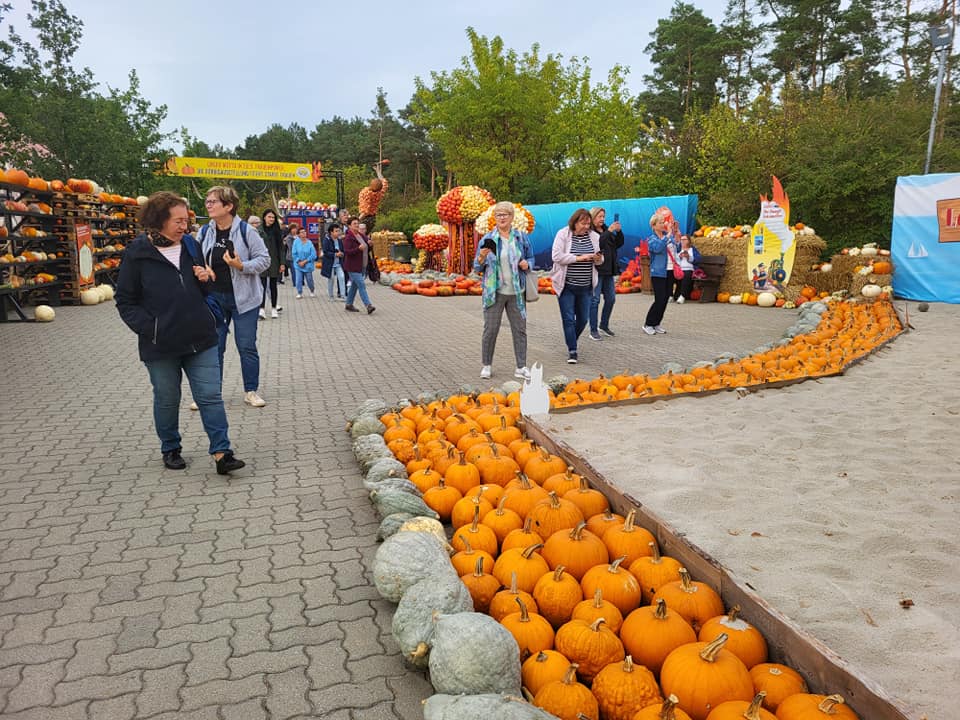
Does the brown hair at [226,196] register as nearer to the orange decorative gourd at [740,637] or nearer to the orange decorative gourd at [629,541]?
the orange decorative gourd at [629,541]

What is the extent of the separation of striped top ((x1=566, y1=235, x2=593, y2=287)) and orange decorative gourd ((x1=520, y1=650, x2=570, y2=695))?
6111 mm

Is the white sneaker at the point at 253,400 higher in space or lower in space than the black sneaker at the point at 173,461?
higher

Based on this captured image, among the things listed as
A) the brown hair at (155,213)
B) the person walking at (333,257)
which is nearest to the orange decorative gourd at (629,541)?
the brown hair at (155,213)

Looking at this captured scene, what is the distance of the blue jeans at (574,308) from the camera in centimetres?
807

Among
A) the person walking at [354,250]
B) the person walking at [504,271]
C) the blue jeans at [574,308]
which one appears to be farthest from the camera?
the person walking at [354,250]

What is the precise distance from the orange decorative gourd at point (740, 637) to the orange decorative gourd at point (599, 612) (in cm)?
31

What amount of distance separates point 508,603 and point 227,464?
2656 millimetres

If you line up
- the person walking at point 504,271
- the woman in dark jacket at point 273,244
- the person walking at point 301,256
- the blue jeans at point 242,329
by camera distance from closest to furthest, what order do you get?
the blue jeans at point 242,329 → the person walking at point 504,271 → the woman in dark jacket at point 273,244 → the person walking at point 301,256

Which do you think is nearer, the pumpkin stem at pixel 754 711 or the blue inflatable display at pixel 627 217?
the pumpkin stem at pixel 754 711

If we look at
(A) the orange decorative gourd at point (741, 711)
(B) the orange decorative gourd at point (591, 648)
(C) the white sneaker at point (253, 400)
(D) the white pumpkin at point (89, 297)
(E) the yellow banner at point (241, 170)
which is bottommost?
(C) the white sneaker at point (253, 400)

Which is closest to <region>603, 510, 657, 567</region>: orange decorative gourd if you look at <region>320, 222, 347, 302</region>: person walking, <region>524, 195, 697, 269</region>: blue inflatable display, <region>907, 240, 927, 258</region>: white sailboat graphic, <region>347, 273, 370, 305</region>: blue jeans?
<region>347, 273, 370, 305</region>: blue jeans

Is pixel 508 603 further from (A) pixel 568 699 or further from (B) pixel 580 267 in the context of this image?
(B) pixel 580 267

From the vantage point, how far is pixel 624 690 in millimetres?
2094

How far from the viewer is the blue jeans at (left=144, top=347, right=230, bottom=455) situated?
14.4 feet
